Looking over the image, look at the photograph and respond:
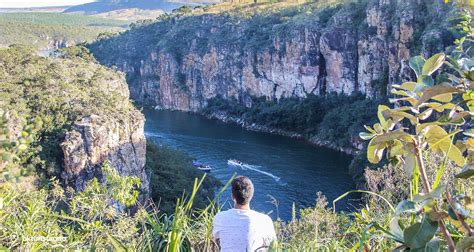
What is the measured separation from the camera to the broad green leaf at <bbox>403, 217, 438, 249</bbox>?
1262 mm

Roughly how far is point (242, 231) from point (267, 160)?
107ft

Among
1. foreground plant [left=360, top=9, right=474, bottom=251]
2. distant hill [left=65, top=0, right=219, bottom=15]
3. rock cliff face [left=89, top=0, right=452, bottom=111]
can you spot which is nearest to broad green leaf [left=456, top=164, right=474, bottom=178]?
foreground plant [left=360, top=9, right=474, bottom=251]

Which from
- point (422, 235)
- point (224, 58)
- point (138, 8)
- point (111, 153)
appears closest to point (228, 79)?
point (224, 58)

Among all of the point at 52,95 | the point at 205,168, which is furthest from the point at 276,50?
the point at 52,95

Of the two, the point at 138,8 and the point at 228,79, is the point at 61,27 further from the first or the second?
the point at 138,8

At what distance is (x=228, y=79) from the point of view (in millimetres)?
63156

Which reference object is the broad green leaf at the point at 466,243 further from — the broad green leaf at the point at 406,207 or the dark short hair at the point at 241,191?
the dark short hair at the point at 241,191

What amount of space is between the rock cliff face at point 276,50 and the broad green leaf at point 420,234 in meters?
34.7

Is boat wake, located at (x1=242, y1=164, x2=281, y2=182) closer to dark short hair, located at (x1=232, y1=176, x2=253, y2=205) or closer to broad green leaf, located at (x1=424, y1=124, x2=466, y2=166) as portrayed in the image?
dark short hair, located at (x1=232, y1=176, x2=253, y2=205)

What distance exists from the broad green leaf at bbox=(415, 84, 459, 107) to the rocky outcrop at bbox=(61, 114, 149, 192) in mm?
19201

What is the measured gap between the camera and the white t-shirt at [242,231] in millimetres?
2568

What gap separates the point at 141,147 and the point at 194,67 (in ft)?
147

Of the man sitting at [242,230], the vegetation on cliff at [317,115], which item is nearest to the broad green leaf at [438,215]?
the man sitting at [242,230]

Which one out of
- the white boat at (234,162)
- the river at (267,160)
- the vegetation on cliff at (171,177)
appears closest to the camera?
the vegetation on cliff at (171,177)
